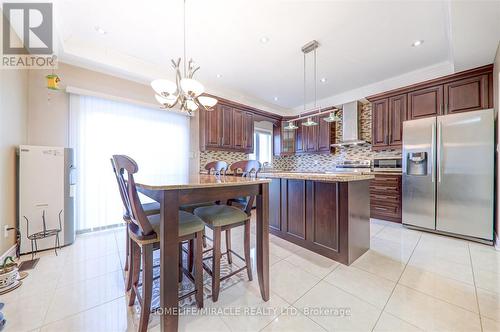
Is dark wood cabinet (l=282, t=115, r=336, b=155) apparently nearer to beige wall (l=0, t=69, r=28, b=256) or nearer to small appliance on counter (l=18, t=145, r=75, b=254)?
small appliance on counter (l=18, t=145, r=75, b=254)

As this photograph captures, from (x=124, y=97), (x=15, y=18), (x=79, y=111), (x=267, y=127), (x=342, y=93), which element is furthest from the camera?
(x=267, y=127)

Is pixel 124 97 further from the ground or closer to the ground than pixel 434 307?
further from the ground

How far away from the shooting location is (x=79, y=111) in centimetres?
284

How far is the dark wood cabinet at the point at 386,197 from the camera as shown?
11.0 ft

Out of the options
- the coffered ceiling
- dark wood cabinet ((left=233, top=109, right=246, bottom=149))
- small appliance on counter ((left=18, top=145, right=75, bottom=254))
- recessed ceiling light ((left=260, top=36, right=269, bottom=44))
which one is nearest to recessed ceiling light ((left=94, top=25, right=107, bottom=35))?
the coffered ceiling

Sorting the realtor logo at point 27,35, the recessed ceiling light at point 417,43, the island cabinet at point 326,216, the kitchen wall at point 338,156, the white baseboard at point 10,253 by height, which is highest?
the recessed ceiling light at point 417,43

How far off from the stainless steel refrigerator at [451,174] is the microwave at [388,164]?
424mm

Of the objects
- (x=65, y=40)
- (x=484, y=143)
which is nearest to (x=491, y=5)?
(x=484, y=143)

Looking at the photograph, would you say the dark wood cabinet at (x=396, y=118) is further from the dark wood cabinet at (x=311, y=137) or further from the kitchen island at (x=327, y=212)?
the kitchen island at (x=327, y=212)

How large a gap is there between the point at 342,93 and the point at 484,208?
126 inches

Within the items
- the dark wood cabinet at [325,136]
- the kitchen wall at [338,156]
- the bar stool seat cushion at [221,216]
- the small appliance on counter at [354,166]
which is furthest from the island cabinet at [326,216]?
the dark wood cabinet at [325,136]

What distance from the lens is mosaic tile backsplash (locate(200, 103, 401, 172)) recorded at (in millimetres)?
4172

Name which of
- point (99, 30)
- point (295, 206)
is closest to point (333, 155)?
point (295, 206)

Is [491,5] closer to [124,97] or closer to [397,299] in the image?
[397,299]
